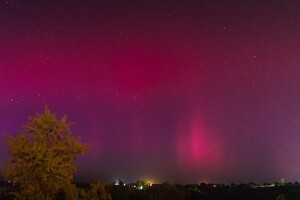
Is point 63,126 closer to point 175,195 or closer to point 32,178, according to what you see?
point 32,178

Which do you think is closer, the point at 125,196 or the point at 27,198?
the point at 27,198

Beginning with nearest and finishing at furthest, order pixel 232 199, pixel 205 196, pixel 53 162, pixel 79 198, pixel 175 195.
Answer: pixel 53 162 < pixel 79 198 < pixel 175 195 < pixel 232 199 < pixel 205 196

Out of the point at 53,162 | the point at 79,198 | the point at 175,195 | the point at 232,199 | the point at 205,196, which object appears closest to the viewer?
the point at 53,162

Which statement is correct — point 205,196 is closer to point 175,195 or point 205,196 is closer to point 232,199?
point 232,199

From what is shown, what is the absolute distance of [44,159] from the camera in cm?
1961

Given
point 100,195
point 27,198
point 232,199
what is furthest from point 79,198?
point 232,199

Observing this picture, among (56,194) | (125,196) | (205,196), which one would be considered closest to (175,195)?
(125,196)

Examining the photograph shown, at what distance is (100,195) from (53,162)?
167 inches

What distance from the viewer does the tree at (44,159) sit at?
64.4 feet

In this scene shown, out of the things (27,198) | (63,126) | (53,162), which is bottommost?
(27,198)

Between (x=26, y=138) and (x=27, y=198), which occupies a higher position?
(x=26, y=138)

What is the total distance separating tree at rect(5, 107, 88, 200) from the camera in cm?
1964

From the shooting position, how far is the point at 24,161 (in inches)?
787

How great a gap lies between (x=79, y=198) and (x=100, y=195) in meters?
1.13
